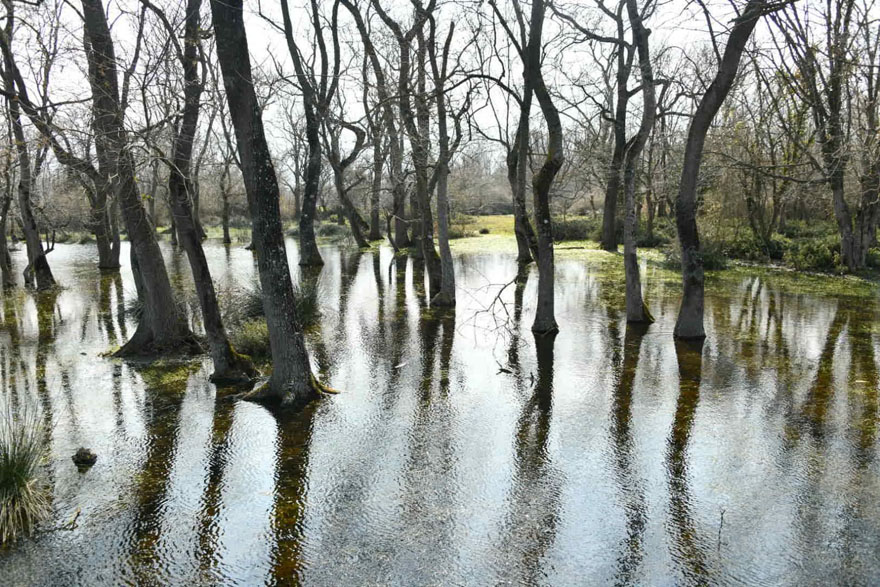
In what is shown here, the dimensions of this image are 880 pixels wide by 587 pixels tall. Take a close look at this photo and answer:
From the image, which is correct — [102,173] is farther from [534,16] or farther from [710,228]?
[710,228]

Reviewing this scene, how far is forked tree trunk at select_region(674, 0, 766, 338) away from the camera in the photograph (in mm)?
9188

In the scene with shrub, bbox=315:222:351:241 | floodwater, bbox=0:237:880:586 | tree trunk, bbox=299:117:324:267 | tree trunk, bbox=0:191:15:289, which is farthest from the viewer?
shrub, bbox=315:222:351:241

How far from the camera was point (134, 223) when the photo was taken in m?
9.61

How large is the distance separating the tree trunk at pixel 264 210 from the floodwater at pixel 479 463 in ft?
1.33

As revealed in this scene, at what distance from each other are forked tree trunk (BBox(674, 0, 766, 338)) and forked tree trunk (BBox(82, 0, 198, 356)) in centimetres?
816

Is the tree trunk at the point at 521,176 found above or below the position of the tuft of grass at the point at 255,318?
above

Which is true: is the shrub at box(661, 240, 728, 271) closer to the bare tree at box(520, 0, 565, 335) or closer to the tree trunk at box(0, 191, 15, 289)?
the bare tree at box(520, 0, 565, 335)

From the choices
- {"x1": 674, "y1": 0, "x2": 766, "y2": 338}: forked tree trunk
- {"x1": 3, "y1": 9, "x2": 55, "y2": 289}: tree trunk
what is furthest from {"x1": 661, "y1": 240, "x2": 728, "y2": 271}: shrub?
{"x1": 3, "y1": 9, "x2": 55, "y2": 289}: tree trunk

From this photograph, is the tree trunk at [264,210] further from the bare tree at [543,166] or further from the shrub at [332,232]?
the shrub at [332,232]

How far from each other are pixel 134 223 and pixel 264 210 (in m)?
3.43

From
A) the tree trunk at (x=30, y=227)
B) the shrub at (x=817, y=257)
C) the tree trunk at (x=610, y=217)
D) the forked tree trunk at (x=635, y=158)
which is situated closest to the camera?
the forked tree trunk at (x=635, y=158)

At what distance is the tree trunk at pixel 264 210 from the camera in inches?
278

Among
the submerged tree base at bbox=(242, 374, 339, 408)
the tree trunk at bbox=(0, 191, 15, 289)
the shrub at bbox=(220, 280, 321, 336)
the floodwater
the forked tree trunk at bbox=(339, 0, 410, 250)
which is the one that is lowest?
the floodwater

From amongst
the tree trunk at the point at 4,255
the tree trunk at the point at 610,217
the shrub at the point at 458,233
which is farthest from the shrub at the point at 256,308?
the shrub at the point at 458,233
